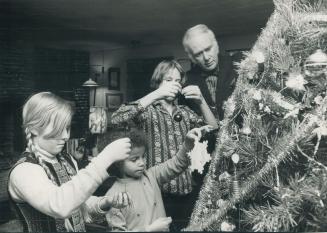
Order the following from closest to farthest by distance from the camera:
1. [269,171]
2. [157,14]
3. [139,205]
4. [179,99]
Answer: [269,171] → [139,205] → [179,99] → [157,14]

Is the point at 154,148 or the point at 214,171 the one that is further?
the point at 154,148

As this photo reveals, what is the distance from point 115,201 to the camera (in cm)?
69

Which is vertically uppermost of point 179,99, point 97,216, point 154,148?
point 179,99

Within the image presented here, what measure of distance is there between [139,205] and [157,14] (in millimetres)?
533

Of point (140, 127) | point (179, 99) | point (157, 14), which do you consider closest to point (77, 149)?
point (140, 127)

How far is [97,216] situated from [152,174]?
0.16m

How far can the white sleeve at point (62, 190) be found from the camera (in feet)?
1.94

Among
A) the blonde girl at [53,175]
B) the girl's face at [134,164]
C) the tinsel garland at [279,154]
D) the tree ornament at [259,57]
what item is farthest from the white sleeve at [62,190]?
the tree ornament at [259,57]

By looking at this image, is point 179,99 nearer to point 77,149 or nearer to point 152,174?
point 152,174

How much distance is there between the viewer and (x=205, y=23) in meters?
1.00

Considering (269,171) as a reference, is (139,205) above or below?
below

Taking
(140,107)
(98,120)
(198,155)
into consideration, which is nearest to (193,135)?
(198,155)

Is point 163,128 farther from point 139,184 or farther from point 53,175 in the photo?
point 53,175

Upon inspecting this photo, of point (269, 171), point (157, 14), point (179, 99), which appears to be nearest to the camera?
point (269, 171)
